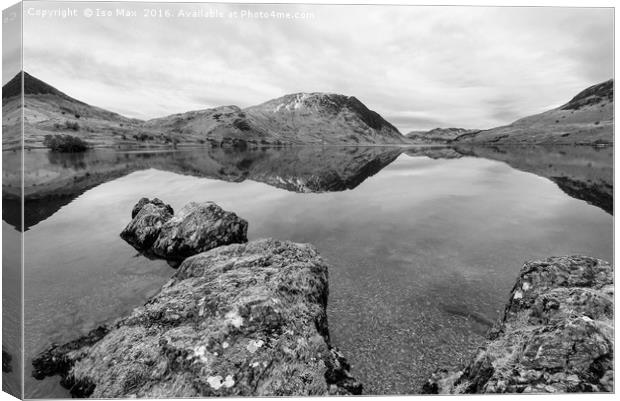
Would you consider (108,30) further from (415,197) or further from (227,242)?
(415,197)

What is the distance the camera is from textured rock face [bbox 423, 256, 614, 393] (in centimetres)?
552

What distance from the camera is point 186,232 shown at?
16.2m

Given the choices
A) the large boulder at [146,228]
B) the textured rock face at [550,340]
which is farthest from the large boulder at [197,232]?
the textured rock face at [550,340]

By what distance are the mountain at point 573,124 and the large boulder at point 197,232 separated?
50.0 feet

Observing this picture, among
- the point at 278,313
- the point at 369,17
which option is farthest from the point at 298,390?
the point at 369,17

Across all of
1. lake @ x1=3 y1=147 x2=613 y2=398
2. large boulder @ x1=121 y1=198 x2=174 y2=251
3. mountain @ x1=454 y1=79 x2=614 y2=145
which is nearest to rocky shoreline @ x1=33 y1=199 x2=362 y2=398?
lake @ x1=3 y1=147 x2=613 y2=398

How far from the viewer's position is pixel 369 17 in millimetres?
8211

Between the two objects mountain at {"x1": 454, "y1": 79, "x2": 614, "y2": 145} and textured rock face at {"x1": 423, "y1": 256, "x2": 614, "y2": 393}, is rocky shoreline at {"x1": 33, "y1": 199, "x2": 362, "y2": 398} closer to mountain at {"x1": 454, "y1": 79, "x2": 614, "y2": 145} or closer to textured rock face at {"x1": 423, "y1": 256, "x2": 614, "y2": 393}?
textured rock face at {"x1": 423, "y1": 256, "x2": 614, "y2": 393}

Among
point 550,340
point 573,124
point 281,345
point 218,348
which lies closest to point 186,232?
point 218,348

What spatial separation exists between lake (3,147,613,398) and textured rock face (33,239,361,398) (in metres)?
1.16

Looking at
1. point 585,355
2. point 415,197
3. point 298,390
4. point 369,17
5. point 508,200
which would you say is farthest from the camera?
point 415,197

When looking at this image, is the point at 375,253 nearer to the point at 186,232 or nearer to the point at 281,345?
the point at 186,232

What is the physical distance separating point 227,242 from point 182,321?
9607 millimetres

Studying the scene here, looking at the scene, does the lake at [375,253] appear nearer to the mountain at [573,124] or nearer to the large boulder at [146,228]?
the large boulder at [146,228]
